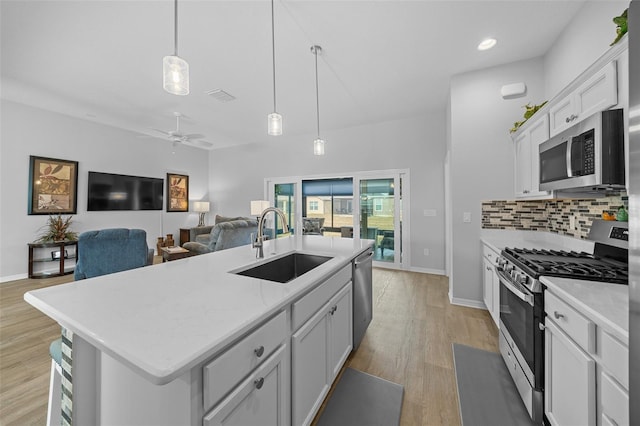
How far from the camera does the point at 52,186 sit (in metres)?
4.30

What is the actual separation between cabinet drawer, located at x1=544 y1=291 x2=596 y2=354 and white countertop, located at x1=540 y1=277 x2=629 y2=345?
0.11 ft

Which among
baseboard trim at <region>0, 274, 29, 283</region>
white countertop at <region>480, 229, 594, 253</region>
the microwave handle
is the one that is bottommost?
baseboard trim at <region>0, 274, 29, 283</region>

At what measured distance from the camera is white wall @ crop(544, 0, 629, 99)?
1756 mm

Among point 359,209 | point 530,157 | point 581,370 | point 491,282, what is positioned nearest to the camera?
point 581,370

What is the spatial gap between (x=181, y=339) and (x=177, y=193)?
6.66 metres

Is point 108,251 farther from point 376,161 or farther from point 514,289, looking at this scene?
point 376,161

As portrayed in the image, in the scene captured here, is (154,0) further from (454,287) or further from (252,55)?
(454,287)

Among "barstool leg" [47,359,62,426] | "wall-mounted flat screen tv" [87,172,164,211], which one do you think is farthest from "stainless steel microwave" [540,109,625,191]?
"wall-mounted flat screen tv" [87,172,164,211]

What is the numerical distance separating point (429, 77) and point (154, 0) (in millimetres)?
3042

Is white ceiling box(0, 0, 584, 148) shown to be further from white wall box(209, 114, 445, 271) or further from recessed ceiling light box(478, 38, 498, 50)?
white wall box(209, 114, 445, 271)

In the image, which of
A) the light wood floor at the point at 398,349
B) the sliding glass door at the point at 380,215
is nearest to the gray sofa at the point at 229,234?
the light wood floor at the point at 398,349

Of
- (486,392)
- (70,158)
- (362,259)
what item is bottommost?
(486,392)

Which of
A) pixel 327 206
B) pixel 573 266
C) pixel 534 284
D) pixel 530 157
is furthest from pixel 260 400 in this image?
pixel 327 206

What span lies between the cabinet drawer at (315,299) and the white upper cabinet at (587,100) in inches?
72.9
